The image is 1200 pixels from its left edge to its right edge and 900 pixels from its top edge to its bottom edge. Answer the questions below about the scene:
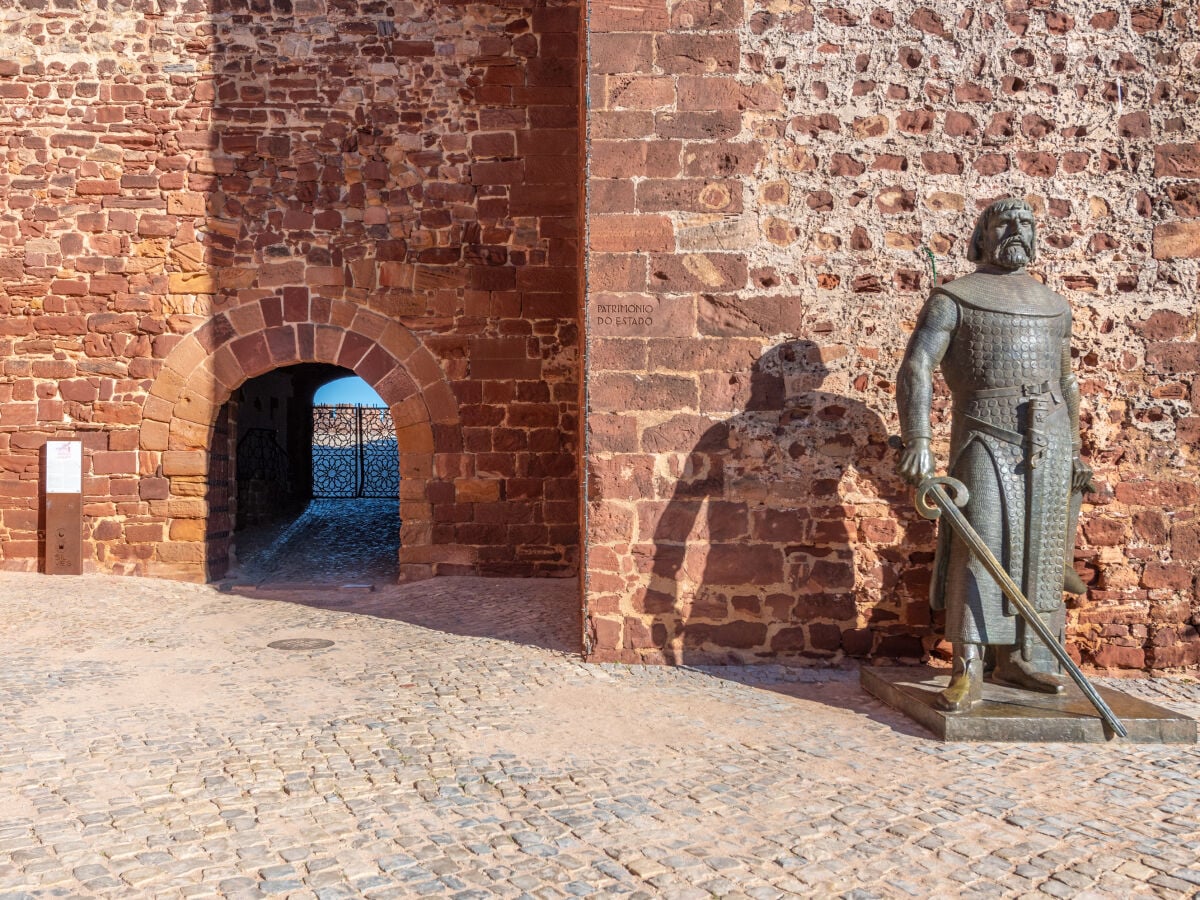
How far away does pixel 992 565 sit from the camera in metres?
3.65

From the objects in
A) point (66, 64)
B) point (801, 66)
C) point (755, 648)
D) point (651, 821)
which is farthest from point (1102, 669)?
point (66, 64)

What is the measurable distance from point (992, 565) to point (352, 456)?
11834 millimetres

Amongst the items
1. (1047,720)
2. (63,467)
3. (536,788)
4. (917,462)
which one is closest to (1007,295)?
(917,462)

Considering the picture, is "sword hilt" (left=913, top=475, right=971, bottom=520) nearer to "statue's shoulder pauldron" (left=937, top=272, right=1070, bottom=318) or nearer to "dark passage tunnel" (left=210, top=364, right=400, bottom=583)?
A: "statue's shoulder pauldron" (left=937, top=272, right=1070, bottom=318)

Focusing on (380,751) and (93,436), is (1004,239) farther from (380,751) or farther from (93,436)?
(93,436)

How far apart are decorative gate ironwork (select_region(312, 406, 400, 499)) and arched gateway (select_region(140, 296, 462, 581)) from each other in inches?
230

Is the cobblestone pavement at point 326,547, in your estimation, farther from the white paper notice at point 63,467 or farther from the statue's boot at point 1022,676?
the statue's boot at point 1022,676

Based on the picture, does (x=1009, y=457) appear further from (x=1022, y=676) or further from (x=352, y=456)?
(x=352, y=456)

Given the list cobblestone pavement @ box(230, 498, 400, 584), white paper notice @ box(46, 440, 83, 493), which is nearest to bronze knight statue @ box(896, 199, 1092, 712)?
cobblestone pavement @ box(230, 498, 400, 584)

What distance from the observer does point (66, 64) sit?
8203 millimetres

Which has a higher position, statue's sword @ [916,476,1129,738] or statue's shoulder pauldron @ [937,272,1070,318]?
statue's shoulder pauldron @ [937,272,1070,318]

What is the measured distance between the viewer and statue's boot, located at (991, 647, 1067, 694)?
3854mm

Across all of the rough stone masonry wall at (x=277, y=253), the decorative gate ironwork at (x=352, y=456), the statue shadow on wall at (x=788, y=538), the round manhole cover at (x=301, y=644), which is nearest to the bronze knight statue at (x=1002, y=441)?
the statue shadow on wall at (x=788, y=538)

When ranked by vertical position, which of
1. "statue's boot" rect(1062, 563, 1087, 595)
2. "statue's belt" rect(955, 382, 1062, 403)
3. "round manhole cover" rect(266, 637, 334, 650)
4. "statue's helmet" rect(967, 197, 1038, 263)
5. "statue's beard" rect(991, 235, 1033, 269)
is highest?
"statue's helmet" rect(967, 197, 1038, 263)
